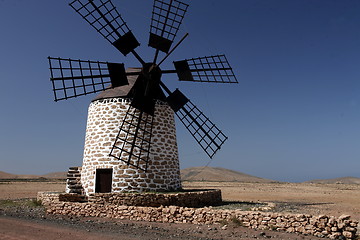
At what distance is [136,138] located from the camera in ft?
46.9

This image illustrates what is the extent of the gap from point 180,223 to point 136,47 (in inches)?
351

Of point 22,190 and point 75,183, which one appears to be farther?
point 22,190

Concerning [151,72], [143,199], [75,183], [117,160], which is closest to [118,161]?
[117,160]

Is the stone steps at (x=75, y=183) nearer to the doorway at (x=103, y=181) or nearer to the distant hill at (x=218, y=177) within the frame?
the doorway at (x=103, y=181)

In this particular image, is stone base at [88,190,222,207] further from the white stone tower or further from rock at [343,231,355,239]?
rock at [343,231,355,239]

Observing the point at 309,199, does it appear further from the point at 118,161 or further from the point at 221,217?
the point at 118,161

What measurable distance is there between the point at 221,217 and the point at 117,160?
20.4ft

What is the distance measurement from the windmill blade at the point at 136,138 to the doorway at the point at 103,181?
958 millimetres

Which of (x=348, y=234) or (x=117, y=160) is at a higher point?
(x=117, y=160)

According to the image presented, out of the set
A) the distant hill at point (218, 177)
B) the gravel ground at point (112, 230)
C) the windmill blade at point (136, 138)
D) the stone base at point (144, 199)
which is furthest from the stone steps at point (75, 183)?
the distant hill at point (218, 177)

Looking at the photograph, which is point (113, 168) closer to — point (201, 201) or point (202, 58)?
point (201, 201)

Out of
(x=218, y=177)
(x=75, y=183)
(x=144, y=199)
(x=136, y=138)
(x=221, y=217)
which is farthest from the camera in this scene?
(x=218, y=177)

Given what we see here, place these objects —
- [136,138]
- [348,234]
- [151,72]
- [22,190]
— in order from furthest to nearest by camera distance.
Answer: [22,190], [151,72], [136,138], [348,234]

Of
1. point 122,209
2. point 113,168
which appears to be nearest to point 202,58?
point 113,168
